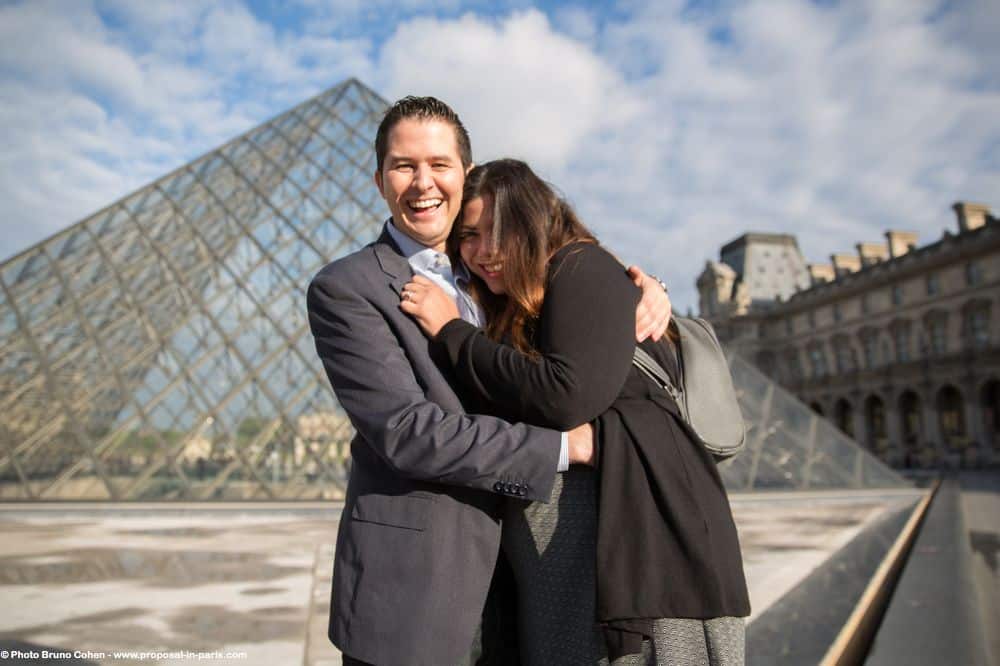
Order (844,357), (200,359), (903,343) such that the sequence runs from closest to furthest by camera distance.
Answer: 1. (200,359)
2. (903,343)
3. (844,357)

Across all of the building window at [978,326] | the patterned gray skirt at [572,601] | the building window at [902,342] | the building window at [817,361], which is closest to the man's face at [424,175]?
the patterned gray skirt at [572,601]

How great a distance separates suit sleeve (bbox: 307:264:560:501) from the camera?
1.42 m

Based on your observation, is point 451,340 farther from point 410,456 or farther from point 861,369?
point 861,369

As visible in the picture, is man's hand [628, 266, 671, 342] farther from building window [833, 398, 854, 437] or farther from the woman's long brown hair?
building window [833, 398, 854, 437]

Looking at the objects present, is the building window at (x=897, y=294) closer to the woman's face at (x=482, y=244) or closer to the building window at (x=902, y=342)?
the building window at (x=902, y=342)

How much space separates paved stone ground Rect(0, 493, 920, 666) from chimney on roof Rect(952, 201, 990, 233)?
35.8m

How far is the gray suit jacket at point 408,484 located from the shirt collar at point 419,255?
177mm

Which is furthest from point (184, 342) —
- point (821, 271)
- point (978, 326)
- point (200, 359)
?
point (821, 271)

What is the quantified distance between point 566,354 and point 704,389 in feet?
1.55

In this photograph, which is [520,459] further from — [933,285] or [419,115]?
[933,285]

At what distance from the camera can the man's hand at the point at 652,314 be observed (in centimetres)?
162

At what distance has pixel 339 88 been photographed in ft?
63.6

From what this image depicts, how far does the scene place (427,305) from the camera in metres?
1.59

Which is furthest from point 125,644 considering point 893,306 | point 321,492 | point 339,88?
point 893,306
